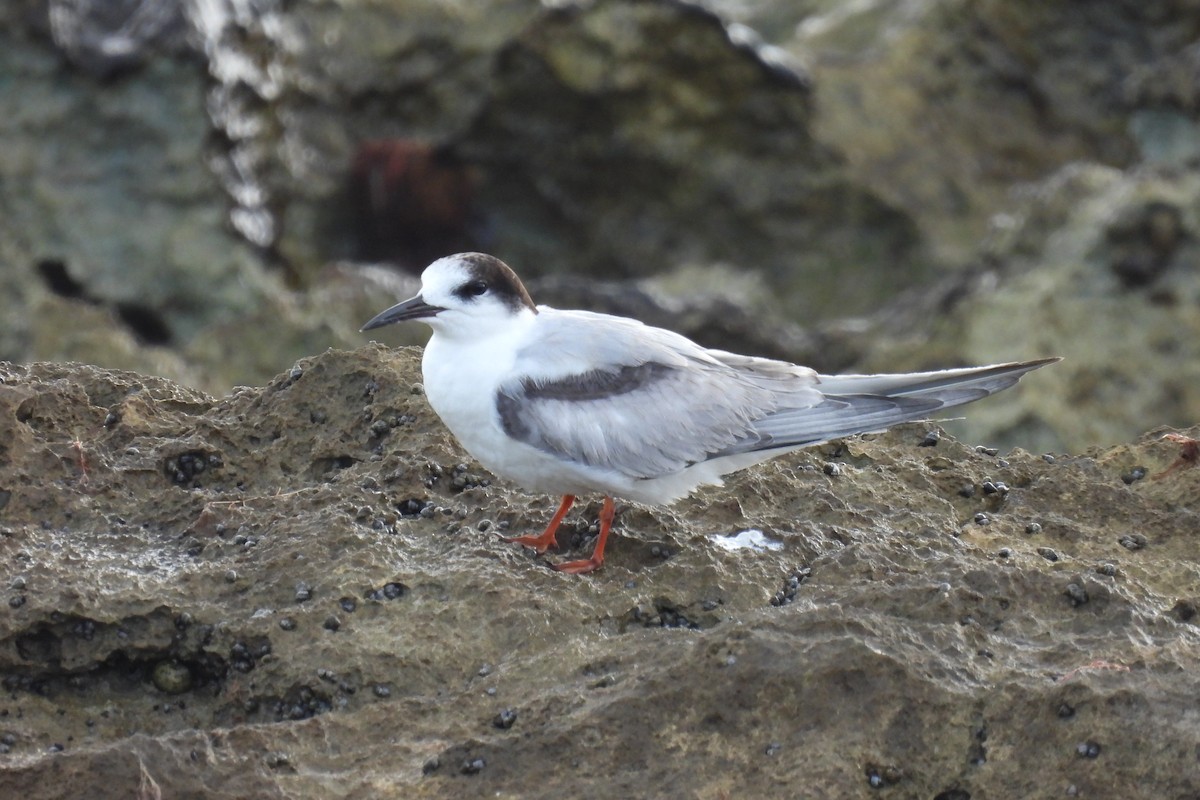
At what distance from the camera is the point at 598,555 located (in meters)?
5.20

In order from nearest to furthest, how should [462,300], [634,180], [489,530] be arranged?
[489,530] → [462,300] → [634,180]

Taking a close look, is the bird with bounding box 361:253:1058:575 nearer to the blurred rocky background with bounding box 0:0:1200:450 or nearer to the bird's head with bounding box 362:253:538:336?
the bird's head with bounding box 362:253:538:336

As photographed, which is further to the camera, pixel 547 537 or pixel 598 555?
pixel 547 537

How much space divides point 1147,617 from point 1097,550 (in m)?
0.61

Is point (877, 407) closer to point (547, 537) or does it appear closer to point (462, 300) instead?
point (547, 537)

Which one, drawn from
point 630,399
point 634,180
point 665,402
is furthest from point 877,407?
point 634,180

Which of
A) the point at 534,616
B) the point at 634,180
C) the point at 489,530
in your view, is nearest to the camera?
the point at 534,616

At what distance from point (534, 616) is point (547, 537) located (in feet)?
2.15

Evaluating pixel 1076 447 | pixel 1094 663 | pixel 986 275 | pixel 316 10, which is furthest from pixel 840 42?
pixel 1094 663

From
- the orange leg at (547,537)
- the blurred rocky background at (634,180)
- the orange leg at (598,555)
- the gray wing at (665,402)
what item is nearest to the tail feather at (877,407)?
the gray wing at (665,402)

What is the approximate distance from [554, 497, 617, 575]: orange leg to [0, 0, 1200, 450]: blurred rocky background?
361 cm

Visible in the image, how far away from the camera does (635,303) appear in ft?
31.5

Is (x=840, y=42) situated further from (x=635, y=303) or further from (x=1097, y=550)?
(x=1097, y=550)

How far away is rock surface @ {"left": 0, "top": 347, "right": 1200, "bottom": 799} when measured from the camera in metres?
4.14
